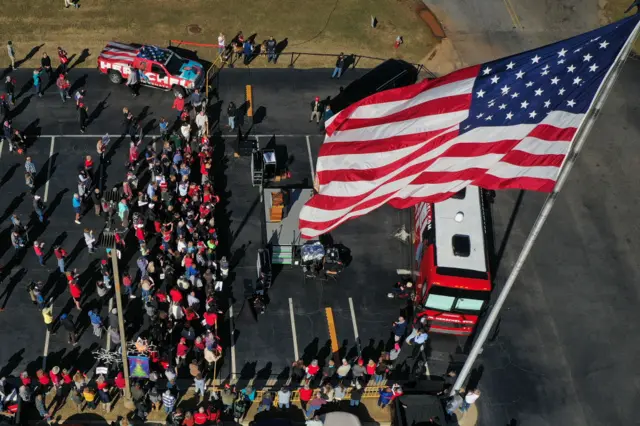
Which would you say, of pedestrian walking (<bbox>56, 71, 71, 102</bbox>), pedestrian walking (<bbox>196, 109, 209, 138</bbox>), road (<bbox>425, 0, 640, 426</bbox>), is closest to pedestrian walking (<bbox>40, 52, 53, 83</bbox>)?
pedestrian walking (<bbox>56, 71, 71, 102</bbox>)

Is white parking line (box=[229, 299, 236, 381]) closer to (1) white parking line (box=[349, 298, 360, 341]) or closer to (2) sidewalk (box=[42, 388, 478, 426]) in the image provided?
(2) sidewalk (box=[42, 388, 478, 426])

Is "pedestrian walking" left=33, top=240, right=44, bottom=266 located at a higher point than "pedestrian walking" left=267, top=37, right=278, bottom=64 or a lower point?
lower

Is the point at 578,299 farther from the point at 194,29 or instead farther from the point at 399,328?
the point at 194,29

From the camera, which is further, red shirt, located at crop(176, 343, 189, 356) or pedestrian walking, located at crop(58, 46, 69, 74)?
pedestrian walking, located at crop(58, 46, 69, 74)

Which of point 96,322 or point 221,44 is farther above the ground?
point 221,44

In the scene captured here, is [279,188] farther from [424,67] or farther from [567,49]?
[567,49]

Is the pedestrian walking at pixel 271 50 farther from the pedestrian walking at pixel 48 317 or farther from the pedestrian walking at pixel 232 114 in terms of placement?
the pedestrian walking at pixel 48 317

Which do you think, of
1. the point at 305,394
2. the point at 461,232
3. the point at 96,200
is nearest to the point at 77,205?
the point at 96,200
